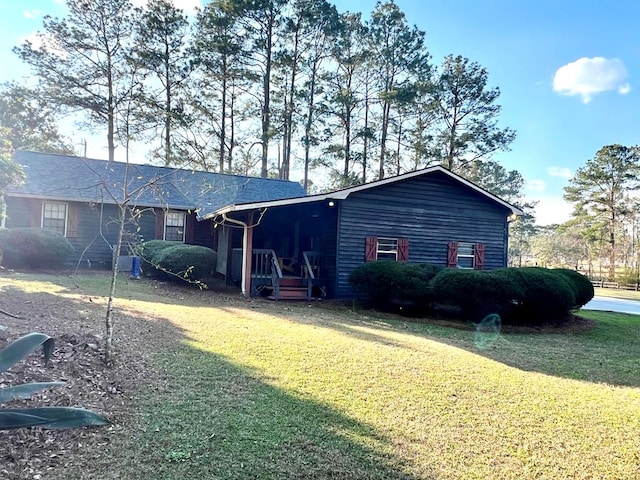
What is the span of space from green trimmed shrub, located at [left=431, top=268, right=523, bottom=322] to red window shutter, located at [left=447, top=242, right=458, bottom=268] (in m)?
3.87

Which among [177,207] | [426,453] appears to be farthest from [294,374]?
[177,207]

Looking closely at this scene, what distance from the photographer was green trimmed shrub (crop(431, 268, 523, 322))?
9555mm

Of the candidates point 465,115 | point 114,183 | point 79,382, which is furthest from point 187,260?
point 465,115

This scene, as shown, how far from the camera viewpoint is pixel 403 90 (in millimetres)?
25891

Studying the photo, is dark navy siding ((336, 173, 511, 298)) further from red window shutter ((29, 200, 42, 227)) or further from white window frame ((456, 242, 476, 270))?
red window shutter ((29, 200, 42, 227))

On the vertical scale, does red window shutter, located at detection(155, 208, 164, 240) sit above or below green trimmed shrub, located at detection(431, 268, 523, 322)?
above

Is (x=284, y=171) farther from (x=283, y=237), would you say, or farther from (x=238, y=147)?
(x=283, y=237)

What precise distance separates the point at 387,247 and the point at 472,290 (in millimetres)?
4001

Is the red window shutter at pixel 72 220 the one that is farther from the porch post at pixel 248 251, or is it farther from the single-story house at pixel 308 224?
the porch post at pixel 248 251

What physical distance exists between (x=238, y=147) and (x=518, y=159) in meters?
22.5

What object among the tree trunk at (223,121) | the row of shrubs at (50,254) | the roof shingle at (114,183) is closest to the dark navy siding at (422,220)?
the row of shrubs at (50,254)

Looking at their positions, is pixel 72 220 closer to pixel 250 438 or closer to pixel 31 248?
pixel 31 248

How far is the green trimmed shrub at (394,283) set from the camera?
10438 millimetres

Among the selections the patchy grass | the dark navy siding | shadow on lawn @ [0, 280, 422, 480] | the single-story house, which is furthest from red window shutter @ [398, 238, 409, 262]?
the patchy grass
